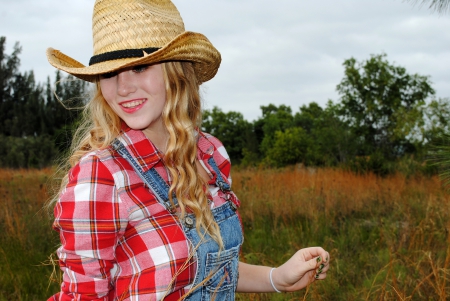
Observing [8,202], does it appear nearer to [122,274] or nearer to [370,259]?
[370,259]

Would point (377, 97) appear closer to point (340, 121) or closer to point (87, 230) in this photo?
point (340, 121)

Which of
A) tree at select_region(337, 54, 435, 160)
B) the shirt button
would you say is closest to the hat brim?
the shirt button

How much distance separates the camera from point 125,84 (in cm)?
144

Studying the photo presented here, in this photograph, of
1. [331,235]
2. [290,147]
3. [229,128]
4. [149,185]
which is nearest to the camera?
[149,185]

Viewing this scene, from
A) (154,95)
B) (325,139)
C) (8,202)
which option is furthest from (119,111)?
(325,139)

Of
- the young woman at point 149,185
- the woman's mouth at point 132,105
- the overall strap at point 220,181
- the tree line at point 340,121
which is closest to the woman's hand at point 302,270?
the young woman at point 149,185

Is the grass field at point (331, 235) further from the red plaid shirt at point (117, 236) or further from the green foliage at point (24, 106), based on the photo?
the green foliage at point (24, 106)

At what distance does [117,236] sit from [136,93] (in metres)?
0.47

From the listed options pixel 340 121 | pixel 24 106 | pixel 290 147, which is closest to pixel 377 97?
pixel 340 121

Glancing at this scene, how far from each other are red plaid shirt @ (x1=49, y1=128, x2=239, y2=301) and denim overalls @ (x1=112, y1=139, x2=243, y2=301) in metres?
0.02

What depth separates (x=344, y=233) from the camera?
17.6ft

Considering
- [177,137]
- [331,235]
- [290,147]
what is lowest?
[290,147]

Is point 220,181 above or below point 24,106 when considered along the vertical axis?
below

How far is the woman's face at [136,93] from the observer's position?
56.9 inches
